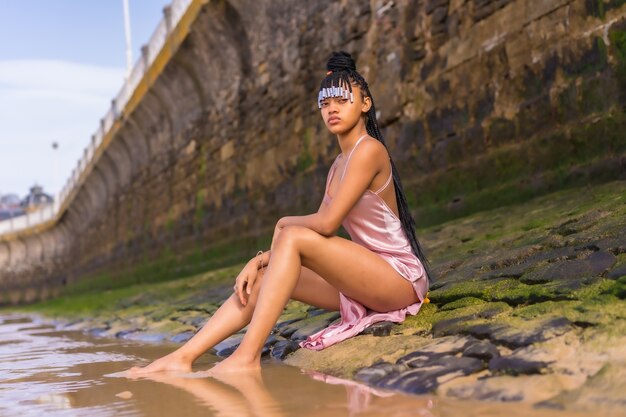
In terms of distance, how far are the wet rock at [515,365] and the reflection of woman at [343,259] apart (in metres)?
0.79

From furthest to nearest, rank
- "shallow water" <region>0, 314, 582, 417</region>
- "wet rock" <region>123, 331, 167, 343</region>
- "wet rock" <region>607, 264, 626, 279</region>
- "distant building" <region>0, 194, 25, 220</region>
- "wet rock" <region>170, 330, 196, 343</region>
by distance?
"distant building" <region>0, 194, 25, 220</region> < "wet rock" <region>123, 331, 167, 343</region> < "wet rock" <region>170, 330, 196, 343</region> < "wet rock" <region>607, 264, 626, 279</region> < "shallow water" <region>0, 314, 582, 417</region>

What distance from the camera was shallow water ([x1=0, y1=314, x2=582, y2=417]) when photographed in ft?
6.85

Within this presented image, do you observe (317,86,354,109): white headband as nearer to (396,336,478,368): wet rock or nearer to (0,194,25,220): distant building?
(396,336,478,368): wet rock

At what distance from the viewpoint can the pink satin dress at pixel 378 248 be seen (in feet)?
10.1

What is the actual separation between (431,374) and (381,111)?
219 inches

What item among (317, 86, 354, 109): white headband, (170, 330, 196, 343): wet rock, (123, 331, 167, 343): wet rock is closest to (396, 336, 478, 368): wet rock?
(317, 86, 354, 109): white headband

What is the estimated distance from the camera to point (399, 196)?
10.7 feet

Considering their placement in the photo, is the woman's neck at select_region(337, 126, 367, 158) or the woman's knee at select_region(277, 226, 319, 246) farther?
the woman's neck at select_region(337, 126, 367, 158)

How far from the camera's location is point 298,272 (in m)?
2.97

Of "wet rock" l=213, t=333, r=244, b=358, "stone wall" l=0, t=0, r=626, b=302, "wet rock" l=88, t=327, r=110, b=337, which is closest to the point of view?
"wet rock" l=213, t=333, r=244, b=358

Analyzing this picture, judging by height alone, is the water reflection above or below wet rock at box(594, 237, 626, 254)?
below

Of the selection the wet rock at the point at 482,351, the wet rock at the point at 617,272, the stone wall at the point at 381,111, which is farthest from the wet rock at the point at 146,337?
the wet rock at the point at 617,272

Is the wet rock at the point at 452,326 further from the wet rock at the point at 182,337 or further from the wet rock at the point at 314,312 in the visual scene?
the wet rock at the point at 182,337

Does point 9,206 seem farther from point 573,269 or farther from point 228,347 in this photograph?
point 573,269
